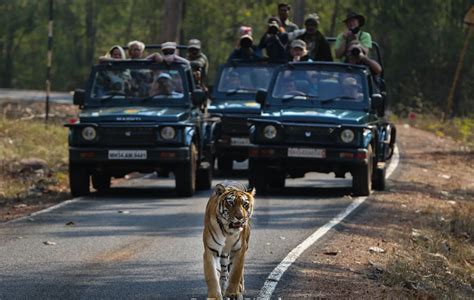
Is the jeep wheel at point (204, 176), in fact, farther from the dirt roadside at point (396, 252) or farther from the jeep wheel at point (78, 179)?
the dirt roadside at point (396, 252)

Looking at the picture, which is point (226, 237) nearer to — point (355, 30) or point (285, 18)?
point (355, 30)

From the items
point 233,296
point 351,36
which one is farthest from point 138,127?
point 233,296

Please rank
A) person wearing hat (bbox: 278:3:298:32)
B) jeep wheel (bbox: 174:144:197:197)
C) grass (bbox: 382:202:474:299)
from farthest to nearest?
person wearing hat (bbox: 278:3:298:32), jeep wheel (bbox: 174:144:197:197), grass (bbox: 382:202:474:299)

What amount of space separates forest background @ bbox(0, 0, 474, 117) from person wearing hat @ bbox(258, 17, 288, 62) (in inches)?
325

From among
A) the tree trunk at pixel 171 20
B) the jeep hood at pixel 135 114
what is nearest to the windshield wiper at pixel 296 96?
the jeep hood at pixel 135 114

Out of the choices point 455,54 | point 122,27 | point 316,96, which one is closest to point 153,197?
point 316,96

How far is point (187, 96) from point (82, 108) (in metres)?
1.52

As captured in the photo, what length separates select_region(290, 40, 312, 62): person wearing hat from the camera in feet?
64.4

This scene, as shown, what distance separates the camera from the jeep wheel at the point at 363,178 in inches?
691

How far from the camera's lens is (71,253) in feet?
38.3

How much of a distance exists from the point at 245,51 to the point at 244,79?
26.4 inches

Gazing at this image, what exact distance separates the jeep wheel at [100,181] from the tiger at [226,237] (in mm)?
9946

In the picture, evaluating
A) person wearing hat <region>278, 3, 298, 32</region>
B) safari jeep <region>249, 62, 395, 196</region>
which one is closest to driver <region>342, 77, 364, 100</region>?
safari jeep <region>249, 62, 395, 196</region>

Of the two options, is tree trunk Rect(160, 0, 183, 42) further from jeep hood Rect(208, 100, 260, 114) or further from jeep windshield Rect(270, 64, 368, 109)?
jeep windshield Rect(270, 64, 368, 109)
